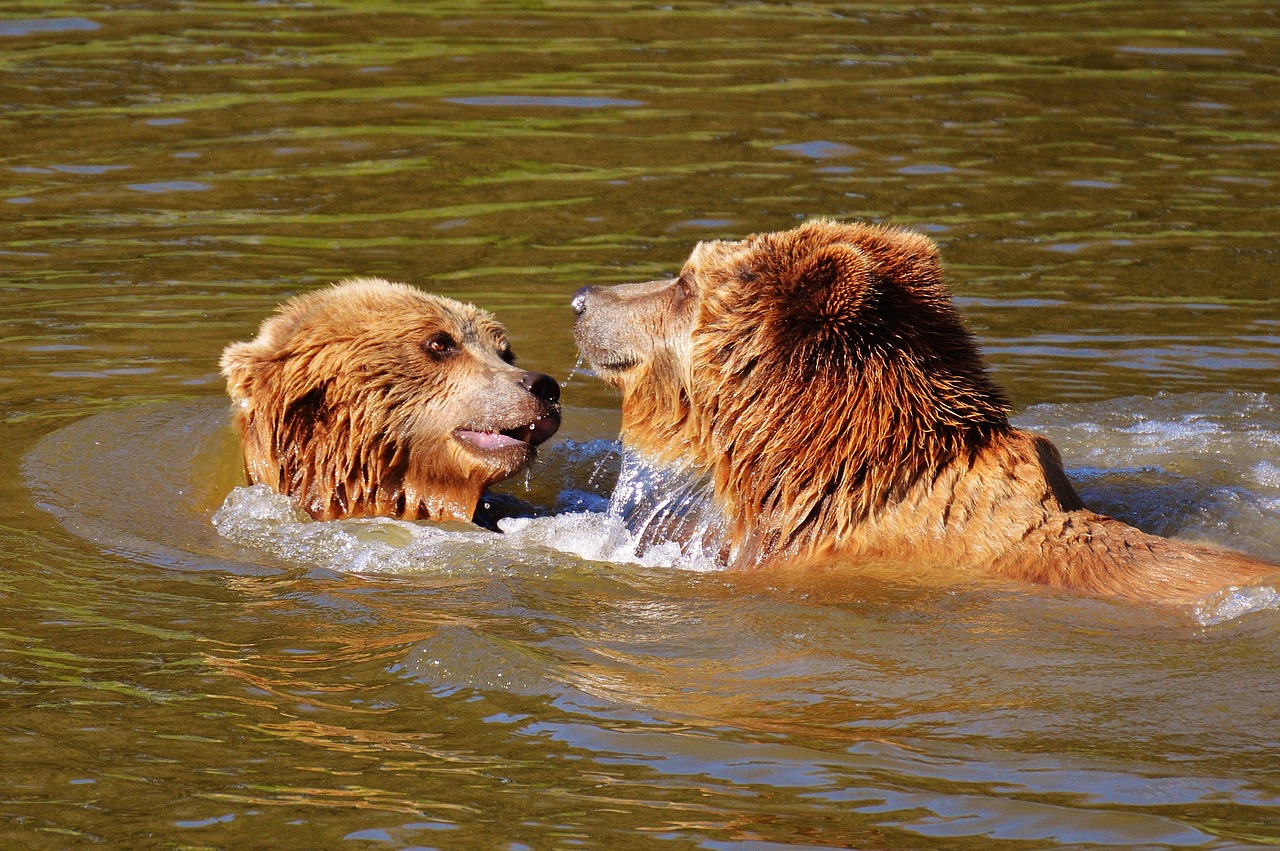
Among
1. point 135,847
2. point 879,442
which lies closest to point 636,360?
point 879,442

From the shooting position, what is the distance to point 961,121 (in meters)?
15.6

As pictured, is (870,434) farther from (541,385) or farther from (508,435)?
(508,435)

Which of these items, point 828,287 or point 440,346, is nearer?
point 828,287

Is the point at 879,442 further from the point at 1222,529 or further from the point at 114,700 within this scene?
the point at 114,700

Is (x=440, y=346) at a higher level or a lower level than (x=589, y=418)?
higher

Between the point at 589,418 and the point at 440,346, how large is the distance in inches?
81.2

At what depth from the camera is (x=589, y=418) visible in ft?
32.8

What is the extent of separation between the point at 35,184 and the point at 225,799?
9986mm

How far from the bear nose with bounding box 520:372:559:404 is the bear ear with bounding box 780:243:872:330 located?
1638 mm

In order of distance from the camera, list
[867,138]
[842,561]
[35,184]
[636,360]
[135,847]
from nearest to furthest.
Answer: [135,847]
[842,561]
[636,360]
[35,184]
[867,138]

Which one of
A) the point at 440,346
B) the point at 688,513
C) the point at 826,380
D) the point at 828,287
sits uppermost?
the point at 828,287

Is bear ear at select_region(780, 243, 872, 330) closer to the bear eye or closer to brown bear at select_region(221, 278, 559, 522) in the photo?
brown bear at select_region(221, 278, 559, 522)

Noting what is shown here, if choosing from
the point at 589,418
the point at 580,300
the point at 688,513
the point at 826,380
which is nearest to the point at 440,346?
the point at 580,300

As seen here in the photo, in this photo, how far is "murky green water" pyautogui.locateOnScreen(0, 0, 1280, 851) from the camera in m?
4.77
